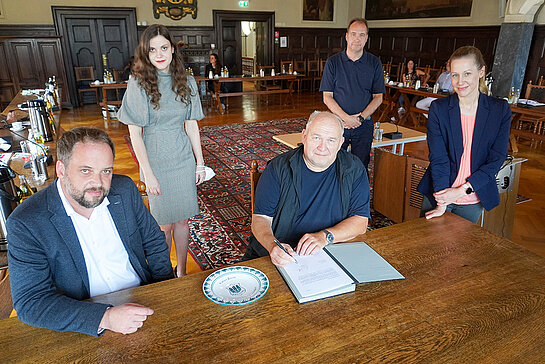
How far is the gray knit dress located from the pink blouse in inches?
59.2

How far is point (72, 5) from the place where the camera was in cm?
905

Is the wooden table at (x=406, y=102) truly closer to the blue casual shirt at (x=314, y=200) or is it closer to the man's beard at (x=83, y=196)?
the blue casual shirt at (x=314, y=200)

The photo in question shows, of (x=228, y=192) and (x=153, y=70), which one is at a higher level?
(x=153, y=70)

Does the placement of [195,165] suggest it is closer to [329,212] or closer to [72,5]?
[329,212]

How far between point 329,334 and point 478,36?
30.2 feet

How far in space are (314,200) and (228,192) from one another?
2632 millimetres

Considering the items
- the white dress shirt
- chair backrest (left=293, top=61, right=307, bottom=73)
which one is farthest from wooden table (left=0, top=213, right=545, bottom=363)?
chair backrest (left=293, top=61, right=307, bottom=73)

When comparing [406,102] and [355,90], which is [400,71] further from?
[355,90]

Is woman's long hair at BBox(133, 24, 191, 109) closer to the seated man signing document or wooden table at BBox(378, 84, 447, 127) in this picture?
the seated man signing document

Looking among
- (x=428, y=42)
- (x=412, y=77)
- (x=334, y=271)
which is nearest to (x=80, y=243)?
(x=334, y=271)

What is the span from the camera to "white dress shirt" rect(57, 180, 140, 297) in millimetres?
1402

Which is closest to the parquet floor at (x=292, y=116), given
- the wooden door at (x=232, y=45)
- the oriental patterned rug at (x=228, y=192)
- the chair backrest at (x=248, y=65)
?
the oriental patterned rug at (x=228, y=192)

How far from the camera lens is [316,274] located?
4.63ft

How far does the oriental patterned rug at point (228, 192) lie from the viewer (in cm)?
319
